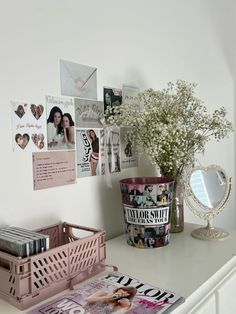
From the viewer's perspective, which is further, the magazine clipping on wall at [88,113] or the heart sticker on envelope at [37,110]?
the magazine clipping on wall at [88,113]

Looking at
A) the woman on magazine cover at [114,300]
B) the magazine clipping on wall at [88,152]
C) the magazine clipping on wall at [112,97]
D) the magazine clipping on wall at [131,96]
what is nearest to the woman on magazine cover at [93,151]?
the magazine clipping on wall at [88,152]

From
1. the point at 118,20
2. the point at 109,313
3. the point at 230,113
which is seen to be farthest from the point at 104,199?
the point at 230,113

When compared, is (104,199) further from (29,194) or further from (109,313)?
(109,313)

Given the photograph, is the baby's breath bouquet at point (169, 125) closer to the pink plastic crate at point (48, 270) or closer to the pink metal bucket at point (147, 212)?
the pink metal bucket at point (147, 212)

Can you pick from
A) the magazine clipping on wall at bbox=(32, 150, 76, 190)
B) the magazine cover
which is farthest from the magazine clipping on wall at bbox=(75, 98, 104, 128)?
the magazine cover

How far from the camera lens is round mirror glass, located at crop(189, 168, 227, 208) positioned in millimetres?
1215

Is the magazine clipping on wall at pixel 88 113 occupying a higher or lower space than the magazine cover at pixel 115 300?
higher

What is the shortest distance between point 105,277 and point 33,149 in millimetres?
416

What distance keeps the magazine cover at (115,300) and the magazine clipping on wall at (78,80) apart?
602mm

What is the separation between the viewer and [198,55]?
1.82 meters

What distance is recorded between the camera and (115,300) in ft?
2.15

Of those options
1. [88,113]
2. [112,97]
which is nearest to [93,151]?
[88,113]

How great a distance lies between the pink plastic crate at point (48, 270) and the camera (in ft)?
2.15

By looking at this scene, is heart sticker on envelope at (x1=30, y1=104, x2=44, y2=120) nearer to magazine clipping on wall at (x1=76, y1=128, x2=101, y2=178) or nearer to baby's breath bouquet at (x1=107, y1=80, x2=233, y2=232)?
magazine clipping on wall at (x1=76, y1=128, x2=101, y2=178)
